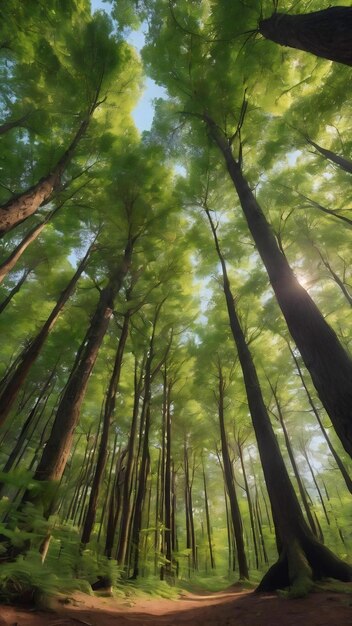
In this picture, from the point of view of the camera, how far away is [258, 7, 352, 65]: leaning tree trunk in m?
3.12

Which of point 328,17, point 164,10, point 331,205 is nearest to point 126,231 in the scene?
point 164,10

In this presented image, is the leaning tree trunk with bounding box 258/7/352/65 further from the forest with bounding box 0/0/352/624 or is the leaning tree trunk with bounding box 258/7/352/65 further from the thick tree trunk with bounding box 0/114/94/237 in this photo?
the thick tree trunk with bounding box 0/114/94/237

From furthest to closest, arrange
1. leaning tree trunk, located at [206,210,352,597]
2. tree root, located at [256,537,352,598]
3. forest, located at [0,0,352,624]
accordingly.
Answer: forest, located at [0,0,352,624]
leaning tree trunk, located at [206,210,352,597]
tree root, located at [256,537,352,598]

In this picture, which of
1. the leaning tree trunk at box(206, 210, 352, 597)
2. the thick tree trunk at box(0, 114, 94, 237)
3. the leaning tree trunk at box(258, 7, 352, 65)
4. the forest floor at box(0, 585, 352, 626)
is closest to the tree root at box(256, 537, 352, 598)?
the leaning tree trunk at box(206, 210, 352, 597)

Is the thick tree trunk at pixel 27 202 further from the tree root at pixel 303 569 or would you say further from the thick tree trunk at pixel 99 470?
the tree root at pixel 303 569

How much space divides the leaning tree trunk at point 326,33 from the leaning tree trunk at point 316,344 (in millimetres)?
2348

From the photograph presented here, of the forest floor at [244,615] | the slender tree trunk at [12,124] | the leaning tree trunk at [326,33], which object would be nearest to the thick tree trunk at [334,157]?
the leaning tree trunk at [326,33]

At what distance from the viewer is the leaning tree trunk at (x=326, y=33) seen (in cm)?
312

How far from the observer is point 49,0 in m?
7.48

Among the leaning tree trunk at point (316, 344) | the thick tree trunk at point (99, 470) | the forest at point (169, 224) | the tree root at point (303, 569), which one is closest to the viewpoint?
the leaning tree trunk at point (316, 344)

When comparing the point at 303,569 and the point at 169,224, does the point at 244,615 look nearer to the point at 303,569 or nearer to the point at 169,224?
the point at 303,569

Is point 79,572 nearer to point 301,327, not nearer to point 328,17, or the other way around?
point 301,327

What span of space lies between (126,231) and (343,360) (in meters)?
7.68

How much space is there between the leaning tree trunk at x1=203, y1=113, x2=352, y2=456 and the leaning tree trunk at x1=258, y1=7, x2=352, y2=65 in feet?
7.70
